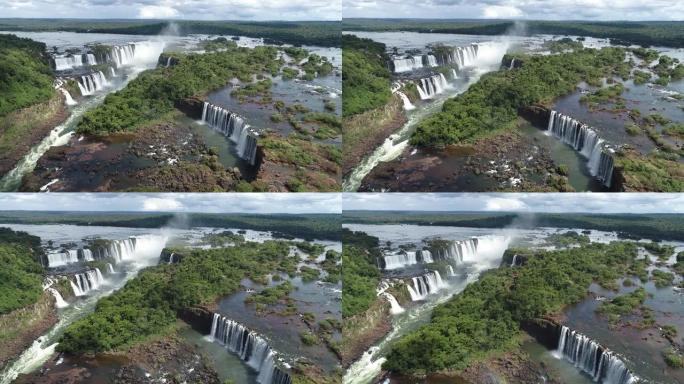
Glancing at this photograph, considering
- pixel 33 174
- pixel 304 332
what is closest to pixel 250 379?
pixel 304 332

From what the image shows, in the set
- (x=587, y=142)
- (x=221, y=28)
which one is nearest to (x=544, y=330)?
(x=587, y=142)

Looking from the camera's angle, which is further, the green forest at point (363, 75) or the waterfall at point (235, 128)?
the green forest at point (363, 75)

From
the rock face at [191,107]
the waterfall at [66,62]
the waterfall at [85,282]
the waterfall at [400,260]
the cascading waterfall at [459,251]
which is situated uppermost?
the waterfall at [66,62]

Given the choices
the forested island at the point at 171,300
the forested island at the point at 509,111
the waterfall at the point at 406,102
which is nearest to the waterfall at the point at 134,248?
the forested island at the point at 171,300

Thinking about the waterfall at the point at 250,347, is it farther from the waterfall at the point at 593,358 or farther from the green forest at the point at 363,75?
the waterfall at the point at 593,358

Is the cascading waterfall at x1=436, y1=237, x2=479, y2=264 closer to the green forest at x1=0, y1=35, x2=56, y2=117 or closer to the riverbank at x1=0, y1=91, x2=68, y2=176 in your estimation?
the riverbank at x1=0, y1=91, x2=68, y2=176

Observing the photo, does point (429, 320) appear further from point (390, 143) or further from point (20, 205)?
point (20, 205)
